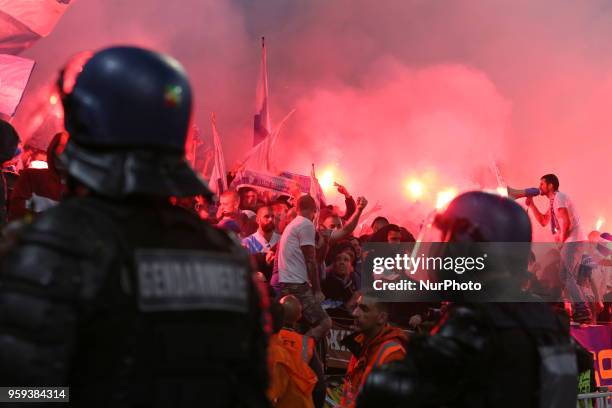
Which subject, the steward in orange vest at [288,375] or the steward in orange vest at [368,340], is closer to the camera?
the steward in orange vest at [368,340]

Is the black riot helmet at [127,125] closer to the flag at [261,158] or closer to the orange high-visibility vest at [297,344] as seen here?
the orange high-visibility vest at [297,344]

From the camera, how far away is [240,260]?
8.02 feet

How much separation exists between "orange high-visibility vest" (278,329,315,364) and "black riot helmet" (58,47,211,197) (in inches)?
185

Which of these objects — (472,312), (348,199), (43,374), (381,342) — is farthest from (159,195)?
(348,199)

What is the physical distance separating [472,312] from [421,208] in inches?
844

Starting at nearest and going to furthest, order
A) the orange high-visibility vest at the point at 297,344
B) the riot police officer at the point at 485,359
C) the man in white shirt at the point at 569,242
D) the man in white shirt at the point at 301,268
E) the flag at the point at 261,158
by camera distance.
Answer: the riot police officer at the point at 485,359 → the orange high-visibility vest at the point at 297,344 → the man in white shirt at the point at 301,268 → the man in white shirt at the point at 569,242 → the flag at the point at 261,158

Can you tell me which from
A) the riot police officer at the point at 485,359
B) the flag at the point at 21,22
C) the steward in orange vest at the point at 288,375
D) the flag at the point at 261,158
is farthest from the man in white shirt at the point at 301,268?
the flag at the point at 261,158

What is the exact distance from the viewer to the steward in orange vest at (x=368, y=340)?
6.53 m

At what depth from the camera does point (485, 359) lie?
3.28 metres

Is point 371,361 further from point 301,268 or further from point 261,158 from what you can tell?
point 261,158

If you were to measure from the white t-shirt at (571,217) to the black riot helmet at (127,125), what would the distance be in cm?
947

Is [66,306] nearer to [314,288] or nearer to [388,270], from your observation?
[314,288]

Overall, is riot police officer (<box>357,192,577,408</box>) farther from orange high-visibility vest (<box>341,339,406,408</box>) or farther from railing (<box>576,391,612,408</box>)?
railing (<box>576,391,612,408</box>)

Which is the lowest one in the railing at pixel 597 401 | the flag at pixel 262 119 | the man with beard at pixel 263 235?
the railing at pixel 597 401
